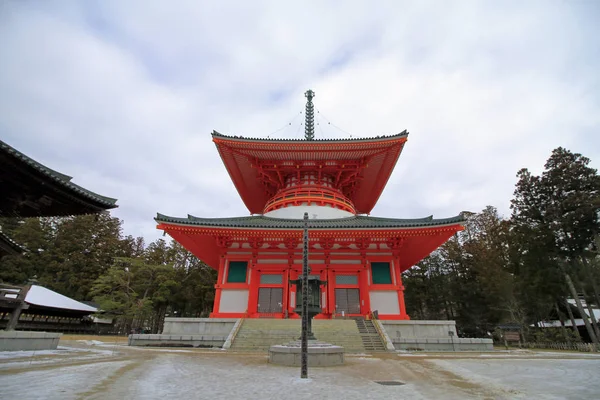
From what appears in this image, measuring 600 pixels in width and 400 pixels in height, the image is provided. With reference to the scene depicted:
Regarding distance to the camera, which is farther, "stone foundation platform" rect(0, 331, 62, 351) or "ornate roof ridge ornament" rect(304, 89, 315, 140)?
"ornate roof ridge ornament" rect(304, 89, 315, 140)

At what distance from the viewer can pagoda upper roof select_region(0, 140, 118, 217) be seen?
676 cm

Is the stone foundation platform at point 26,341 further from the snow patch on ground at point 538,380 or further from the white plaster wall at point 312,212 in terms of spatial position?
the white plaster wall at point 312,212

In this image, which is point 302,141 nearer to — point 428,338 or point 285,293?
point 285,293

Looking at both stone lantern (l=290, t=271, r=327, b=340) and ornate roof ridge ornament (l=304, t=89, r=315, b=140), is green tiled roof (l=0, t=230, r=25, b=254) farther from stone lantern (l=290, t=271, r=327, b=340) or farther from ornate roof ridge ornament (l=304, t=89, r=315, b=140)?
ornate roof ridge ornament (l=304, t=89, r=315, b=140)

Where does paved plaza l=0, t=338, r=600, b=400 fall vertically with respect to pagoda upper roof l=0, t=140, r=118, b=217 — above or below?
below

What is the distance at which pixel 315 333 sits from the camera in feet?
42.9

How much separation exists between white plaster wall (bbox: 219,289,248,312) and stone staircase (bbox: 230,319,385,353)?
7.94 feet

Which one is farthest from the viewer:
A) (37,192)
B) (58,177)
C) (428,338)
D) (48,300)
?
(48,300)

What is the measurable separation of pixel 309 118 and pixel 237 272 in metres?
18.4

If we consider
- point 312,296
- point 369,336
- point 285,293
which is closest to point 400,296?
point 369,336

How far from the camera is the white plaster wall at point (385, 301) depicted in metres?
16.6

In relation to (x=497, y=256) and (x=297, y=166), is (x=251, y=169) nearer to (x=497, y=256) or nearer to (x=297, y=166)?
(x=297, y=166)

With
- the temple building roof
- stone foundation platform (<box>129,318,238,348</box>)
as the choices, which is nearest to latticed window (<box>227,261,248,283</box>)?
stone foundation platform (<box>129,318,238,348</box>)

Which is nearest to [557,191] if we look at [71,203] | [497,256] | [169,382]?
[497,256]
